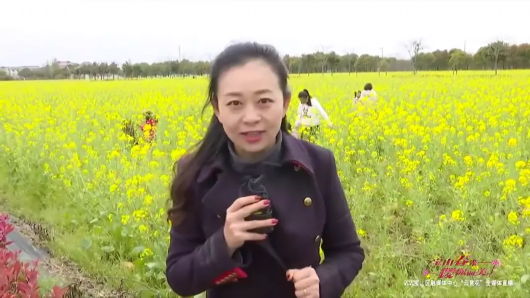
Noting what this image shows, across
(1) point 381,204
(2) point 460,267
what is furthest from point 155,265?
(1) point 381,204

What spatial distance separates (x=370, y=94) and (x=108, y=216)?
19.6ft

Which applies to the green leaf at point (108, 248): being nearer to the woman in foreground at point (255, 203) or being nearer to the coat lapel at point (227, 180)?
the woman in foreground at point (255, 203)

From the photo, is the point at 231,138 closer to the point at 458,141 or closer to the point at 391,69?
the point at 458,141

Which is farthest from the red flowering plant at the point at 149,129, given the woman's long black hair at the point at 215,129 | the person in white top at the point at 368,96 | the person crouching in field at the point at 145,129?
the woman's long black hair at the point at 215,129

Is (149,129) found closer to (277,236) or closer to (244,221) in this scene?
(277,236)

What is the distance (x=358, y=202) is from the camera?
4.06 m

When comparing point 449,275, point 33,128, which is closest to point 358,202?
point 449,275

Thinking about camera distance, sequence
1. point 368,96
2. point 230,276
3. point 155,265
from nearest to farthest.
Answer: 1. point 230,276
2. point 155,265
3. point 368,96

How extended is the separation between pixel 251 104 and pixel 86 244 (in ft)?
9.91

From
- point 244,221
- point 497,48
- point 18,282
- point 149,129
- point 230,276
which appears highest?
point 497,48

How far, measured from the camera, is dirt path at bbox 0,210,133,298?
10.4 feet

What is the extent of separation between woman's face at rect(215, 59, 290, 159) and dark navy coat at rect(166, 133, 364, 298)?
9cm

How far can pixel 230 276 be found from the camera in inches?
44.2

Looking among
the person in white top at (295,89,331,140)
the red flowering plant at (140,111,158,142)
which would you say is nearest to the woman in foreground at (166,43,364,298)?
the red flowering plant at (140,111,158,142)
